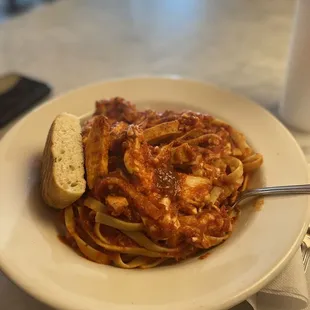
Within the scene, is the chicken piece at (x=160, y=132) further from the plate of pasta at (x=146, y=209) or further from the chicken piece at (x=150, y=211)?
the chicken piece at (x=150, y=211)

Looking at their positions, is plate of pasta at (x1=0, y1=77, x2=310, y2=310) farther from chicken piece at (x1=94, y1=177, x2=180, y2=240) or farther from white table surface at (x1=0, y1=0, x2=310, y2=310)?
white table surface at (x1=0, y1=0, x2=310, y2=310)

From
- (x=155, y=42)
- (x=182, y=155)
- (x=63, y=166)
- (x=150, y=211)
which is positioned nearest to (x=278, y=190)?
(x=182, y=155)

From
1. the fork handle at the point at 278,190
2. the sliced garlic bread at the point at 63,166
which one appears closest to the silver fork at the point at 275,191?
the fork handle at the point at 278,190

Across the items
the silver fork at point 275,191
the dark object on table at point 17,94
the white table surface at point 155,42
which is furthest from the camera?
the white table surface at point 155,42

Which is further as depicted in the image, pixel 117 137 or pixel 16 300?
pixel 117 137

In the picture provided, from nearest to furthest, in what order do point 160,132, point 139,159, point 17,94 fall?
1. point 139,159
2. point 160,132
3. point 17,94

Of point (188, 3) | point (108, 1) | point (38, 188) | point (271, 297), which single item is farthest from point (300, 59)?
point (108, 1)

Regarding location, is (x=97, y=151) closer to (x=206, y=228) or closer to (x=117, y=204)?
(x=117, y=204)

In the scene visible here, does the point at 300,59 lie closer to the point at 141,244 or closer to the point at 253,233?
the point at 253,233
